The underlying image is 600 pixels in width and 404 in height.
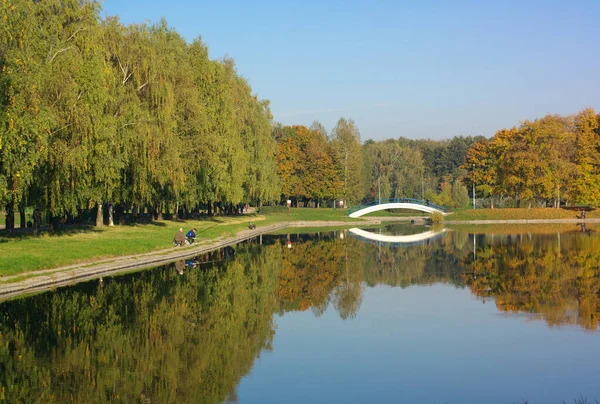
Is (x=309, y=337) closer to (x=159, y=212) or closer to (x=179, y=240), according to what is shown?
(x=179, y=240)

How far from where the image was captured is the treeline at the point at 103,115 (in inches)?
1174

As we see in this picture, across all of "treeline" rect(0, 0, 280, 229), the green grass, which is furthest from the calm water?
the green grass

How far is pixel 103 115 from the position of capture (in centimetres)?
3681

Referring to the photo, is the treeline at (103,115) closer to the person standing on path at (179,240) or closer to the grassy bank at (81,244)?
the grassy bank at (81,244)

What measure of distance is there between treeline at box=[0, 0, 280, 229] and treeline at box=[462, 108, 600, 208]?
39635 millimetres

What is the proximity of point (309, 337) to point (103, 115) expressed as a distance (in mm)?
22139

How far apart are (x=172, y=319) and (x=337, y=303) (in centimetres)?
635

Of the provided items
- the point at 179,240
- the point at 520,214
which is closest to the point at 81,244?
the point at 179,240

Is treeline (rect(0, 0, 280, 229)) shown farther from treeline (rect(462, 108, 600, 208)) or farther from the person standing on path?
treeline (rect(462, 108, 600, 208))

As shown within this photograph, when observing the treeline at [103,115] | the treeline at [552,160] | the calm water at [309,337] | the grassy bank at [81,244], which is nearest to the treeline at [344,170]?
the treeline at [552,160]

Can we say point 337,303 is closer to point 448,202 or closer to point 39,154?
point 39,154

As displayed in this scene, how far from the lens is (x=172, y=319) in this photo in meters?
20.6

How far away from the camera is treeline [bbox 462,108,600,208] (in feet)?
276

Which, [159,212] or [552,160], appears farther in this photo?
[552,160]
